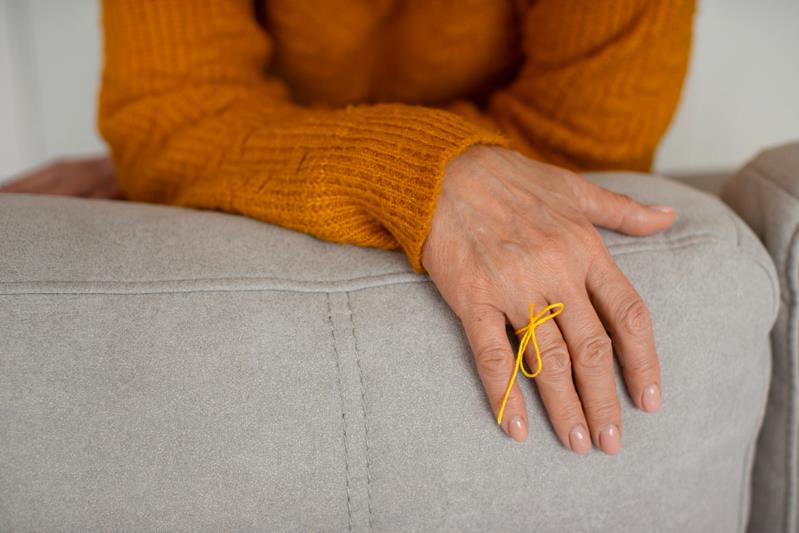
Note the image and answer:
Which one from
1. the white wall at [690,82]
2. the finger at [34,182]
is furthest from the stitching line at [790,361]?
the finger at [34,182]

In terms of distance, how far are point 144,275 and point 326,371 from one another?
0.15 metres

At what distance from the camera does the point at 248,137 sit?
2.24ft

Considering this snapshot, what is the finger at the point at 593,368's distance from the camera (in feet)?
1.59

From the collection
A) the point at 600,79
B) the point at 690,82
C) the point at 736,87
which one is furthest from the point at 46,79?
the point at 736,87

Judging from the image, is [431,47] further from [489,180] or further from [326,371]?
[326,371]

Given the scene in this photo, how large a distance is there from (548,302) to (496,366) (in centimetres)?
7

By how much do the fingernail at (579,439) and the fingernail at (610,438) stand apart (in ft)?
0.04

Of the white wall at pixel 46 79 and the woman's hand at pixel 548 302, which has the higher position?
the woman's hand at pixel 548 302

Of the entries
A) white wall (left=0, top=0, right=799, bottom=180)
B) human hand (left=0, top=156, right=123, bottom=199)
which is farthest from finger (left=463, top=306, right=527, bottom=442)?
white wall (left=0, top=0, right=799, bottom=180)

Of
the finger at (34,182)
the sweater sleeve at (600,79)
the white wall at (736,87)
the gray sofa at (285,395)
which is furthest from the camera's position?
the white wall at (736,87)

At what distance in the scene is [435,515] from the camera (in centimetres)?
48

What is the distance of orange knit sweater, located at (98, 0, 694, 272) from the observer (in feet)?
1.82

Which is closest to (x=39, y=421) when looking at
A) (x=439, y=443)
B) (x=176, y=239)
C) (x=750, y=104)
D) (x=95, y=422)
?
(x=95, y=422)

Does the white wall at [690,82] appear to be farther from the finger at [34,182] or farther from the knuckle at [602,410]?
the knuckle at [602,410]
